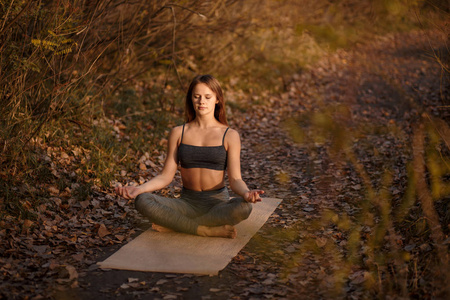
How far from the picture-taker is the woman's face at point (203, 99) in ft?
15.5

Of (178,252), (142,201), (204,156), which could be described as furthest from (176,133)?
(178,252)

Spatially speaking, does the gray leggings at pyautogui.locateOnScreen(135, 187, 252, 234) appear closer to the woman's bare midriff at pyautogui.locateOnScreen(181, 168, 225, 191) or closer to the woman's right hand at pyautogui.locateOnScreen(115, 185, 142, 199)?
the woman's bare midriff at pyautogui.locateOnScreen(181, 168, 225, 191)

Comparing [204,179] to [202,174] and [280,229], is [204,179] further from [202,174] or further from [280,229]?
[280,229]

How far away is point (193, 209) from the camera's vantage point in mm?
4883

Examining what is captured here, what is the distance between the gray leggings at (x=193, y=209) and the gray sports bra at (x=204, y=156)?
Result: 0.28m

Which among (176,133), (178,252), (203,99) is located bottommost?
(178,252)

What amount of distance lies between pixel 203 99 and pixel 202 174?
0.77m

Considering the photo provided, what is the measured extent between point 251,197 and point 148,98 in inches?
230

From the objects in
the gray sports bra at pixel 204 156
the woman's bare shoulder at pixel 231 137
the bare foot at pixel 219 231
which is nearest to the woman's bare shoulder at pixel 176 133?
the gray sports bra at pixel 204 156

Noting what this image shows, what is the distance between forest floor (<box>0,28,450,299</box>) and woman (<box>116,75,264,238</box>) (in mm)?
433

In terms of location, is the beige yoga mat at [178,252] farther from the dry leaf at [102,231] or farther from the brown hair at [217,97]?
the brown hair at [217,97]

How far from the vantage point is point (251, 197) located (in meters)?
4.25

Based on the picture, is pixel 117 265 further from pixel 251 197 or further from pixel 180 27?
pixel 180 27

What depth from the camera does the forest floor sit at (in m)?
3.75
